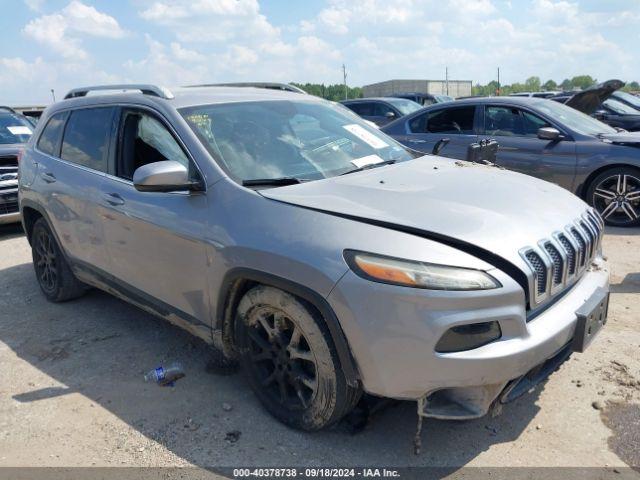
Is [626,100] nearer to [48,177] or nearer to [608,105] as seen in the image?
[608,105]

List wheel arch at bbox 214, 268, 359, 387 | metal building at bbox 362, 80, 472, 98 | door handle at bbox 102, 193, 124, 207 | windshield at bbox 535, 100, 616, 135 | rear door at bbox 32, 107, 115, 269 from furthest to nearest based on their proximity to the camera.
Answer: metal building at bbox 362, 80, 472, 98 → windshield at bbox 535, 100, 616, 135 → rear door at bbox 32, 107, 115, 269 → door handle at bbox 102, 193, 124, 207 → wheel arch at bbox 214, 268, 359, 387

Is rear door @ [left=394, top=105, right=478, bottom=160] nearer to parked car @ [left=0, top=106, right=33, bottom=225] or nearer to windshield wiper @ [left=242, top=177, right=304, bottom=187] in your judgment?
windshield wiper @ [left=242, top=177, right=304, bottom=187]

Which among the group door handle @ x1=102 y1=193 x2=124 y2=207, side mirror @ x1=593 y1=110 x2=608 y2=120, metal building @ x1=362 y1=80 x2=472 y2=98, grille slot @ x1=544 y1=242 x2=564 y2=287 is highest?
metal building @ x1=362 y1=80 x2=472 y2=98

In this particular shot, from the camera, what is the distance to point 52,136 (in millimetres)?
4785

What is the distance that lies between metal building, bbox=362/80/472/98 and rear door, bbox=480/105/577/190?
41.2m

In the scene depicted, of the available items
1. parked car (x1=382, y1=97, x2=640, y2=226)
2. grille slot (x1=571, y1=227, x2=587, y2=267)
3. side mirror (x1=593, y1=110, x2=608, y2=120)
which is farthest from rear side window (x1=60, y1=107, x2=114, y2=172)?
side mirror (x1=593, y1=110, x2=608, y2=120)

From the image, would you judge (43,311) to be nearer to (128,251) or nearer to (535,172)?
(128,251)

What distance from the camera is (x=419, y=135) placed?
8352 millimetres

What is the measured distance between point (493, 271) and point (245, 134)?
1.73 m

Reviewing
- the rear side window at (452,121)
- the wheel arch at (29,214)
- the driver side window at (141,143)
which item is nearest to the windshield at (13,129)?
the wheel arch at (29,214)

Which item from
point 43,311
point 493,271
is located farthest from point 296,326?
point 43,311

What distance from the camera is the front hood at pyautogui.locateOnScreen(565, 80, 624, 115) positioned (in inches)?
344

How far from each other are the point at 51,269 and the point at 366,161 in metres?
3.01

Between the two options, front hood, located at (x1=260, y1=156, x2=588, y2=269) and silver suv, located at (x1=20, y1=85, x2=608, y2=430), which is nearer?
silver suv, located at (x1=20, y1=85, x2=608, y2=430)
